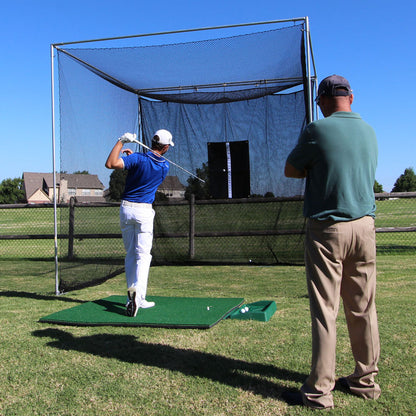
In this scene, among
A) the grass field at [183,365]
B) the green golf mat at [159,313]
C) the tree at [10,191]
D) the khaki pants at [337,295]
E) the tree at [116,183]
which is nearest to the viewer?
the khaki pants at [337,295]

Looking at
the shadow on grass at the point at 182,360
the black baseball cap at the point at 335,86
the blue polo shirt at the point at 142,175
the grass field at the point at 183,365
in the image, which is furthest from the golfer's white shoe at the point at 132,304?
the black baseball cap at the point at 335,86

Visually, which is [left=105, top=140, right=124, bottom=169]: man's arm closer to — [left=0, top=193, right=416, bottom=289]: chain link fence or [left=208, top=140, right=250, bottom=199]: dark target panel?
[left=0, top=193, right=416, bottom=289]: chain link fence

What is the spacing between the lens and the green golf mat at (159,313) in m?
4.38

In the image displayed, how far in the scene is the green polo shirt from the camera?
8.56 feet

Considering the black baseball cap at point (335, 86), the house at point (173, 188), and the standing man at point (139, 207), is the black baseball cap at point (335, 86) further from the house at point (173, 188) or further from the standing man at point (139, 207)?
the house at point (173, 188)

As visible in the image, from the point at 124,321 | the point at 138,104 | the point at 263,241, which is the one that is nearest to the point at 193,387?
the point at 124,321

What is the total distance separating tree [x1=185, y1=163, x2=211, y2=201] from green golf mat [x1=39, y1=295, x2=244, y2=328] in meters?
2.67

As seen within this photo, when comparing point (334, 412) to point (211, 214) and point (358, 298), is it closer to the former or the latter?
point (358, 298)

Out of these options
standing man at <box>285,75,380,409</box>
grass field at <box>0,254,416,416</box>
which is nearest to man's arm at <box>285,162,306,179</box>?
standing man at <box>285,75,380,409</box>

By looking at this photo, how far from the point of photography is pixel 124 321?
4426 mm

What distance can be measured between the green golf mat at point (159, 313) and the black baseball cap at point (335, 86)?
243 cm

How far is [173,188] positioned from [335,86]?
566cm

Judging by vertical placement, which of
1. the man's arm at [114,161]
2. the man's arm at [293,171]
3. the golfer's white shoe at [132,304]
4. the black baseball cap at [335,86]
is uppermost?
the black baseball cap at [335,86]

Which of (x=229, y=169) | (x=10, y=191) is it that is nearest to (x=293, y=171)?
Answer: (x=229, y=169)
